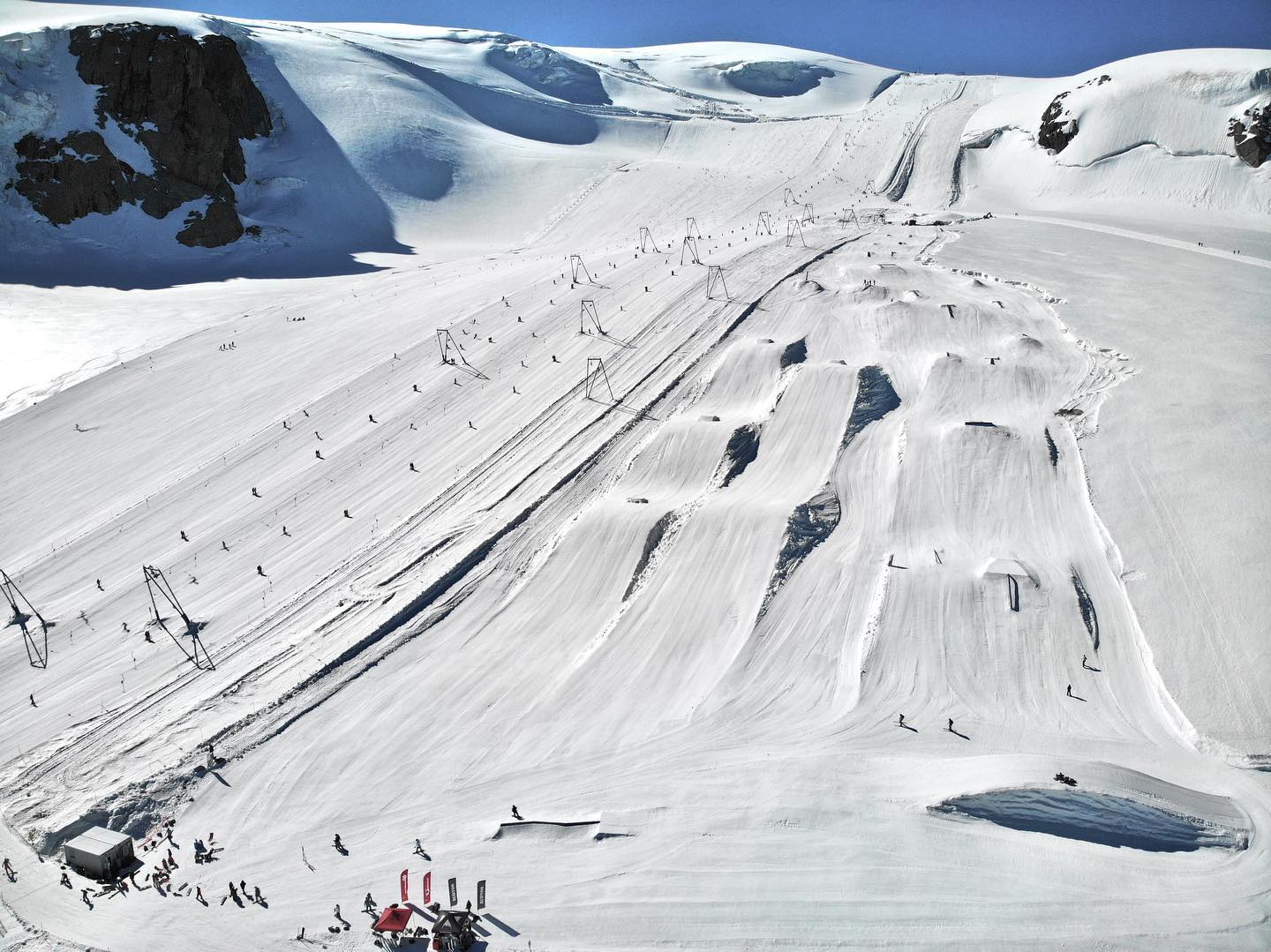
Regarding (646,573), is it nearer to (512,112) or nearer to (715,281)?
(715,281)

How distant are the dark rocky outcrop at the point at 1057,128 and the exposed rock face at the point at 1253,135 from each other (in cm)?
1066

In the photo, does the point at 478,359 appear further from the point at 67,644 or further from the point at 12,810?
the point at 12,810

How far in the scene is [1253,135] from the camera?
57.3 metres

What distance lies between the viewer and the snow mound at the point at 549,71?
100 meters

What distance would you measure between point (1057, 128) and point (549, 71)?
61079 millimetres

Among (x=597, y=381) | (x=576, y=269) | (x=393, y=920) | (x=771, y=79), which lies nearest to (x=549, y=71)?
(x=771, y=79)

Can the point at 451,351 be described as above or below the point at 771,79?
below

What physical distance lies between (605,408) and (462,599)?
12.2 metres

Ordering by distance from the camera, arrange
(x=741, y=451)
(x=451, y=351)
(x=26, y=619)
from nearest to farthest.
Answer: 1. (x=26, y=619)
2. (x=741, y=451)
3. (x=451, y=351)

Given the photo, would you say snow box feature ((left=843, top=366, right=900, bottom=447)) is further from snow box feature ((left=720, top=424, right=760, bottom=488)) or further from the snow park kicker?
snow box feature ((left=720, top=424, right=760, bottom=488))

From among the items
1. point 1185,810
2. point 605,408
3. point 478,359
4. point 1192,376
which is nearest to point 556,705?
point 1185,810

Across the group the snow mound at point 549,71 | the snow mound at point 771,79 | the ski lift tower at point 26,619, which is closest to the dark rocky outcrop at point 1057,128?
the snow mound at point 549,71

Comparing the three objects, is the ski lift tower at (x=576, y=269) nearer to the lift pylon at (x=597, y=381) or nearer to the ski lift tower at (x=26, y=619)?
the lift pylon at (x=597, y=381)

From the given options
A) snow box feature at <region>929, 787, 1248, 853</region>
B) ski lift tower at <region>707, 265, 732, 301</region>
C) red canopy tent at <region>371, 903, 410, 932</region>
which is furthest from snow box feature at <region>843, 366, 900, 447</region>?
red canopy tent at <region>371, 903, 410, 932</region>
